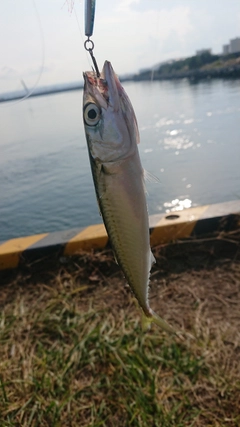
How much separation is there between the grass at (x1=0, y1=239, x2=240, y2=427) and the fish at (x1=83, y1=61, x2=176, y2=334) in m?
1.51

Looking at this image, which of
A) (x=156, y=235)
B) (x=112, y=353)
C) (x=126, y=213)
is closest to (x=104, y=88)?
(x=126, y=213)

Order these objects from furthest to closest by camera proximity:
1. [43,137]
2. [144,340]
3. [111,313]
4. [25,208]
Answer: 1. [43,137]
2. [25,208]
3. [111,313]
4. [144,340]

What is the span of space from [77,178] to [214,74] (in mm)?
26419

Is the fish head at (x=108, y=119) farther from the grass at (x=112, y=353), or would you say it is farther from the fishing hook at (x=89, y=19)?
the grass at (x=112, y=353)

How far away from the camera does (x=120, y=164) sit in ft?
3.96

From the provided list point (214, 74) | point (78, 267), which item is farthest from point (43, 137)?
point (214, 74)

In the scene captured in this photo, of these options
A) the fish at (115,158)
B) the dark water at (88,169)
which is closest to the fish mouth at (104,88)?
the fish at (115,158)

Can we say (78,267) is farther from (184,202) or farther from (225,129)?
(225,129)

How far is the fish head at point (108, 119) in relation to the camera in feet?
3.80

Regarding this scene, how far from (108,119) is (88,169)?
6.71 m

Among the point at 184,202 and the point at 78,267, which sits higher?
the point at 78,267

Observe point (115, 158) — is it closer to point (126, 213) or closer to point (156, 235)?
point (126, 213)

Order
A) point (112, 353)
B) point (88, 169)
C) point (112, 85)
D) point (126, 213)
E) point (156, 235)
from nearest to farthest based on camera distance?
point (112, 85)
point (126, 213)
point (112, 353)
point (156, 235)
point (88, 169)

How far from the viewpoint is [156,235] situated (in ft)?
12.1
